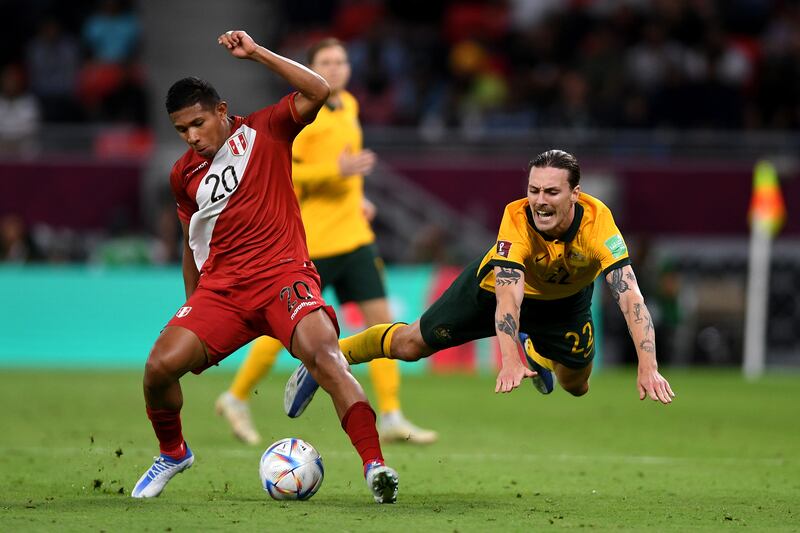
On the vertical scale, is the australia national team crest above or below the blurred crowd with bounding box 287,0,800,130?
below

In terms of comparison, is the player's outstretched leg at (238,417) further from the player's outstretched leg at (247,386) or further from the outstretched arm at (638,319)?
the outstretched arm at (638,319)

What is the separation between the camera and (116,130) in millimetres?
18547

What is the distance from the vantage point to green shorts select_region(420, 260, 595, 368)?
769cm

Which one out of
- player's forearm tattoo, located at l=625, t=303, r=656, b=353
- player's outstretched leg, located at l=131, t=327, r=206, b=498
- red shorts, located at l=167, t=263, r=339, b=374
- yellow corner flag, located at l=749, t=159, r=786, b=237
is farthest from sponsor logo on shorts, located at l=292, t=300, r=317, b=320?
yellow corner flag, located at l=749, t=159, r=786, b=237

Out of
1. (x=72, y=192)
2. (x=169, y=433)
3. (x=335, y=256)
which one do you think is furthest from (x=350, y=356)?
(x=72, y=192)

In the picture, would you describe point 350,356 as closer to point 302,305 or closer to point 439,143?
point 302,305

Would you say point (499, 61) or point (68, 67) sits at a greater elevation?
point (499, 61)

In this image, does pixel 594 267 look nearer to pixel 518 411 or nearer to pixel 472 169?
pixel 518 411

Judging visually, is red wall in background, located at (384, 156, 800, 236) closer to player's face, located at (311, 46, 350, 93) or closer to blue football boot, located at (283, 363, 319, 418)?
player's face, located at (311, 46, 350, 93)

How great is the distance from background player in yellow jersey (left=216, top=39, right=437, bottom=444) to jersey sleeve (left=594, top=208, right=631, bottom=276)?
293 cm

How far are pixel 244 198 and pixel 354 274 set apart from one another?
2.85 meters

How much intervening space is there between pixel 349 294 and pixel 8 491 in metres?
3.35

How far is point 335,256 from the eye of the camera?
964 centimetres

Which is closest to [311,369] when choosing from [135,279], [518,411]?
[518,411]
